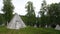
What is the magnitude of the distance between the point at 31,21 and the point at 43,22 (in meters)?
5.53

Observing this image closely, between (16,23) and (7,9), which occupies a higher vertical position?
(7,9)

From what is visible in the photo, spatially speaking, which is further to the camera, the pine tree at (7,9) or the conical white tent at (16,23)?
the pine tree at (7,9)

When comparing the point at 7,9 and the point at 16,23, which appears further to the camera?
the point at 7,9

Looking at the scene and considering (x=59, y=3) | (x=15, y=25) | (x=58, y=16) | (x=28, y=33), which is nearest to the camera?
(x=28, y=33)

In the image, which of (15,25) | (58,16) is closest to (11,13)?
(15,25)

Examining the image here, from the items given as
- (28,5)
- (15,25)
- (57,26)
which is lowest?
(57,26)

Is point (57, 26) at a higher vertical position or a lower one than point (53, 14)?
lower

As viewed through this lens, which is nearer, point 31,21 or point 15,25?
point 15,25

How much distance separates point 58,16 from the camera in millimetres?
67500

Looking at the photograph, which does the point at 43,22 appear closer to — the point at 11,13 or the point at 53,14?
the point at 53,14

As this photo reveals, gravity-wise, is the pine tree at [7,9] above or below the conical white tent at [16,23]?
above

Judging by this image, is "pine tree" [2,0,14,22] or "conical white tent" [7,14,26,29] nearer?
"conical white tent" [7,14,26,29]

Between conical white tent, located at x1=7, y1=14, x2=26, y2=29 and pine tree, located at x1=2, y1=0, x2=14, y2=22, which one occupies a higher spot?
pine tree, located at x1=2, y1=0, x2=14, y2=22

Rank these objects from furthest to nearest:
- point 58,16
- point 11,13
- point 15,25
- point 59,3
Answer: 1. point 59,3
2. point 58,16
3. point 11,13
4. point 15,25
